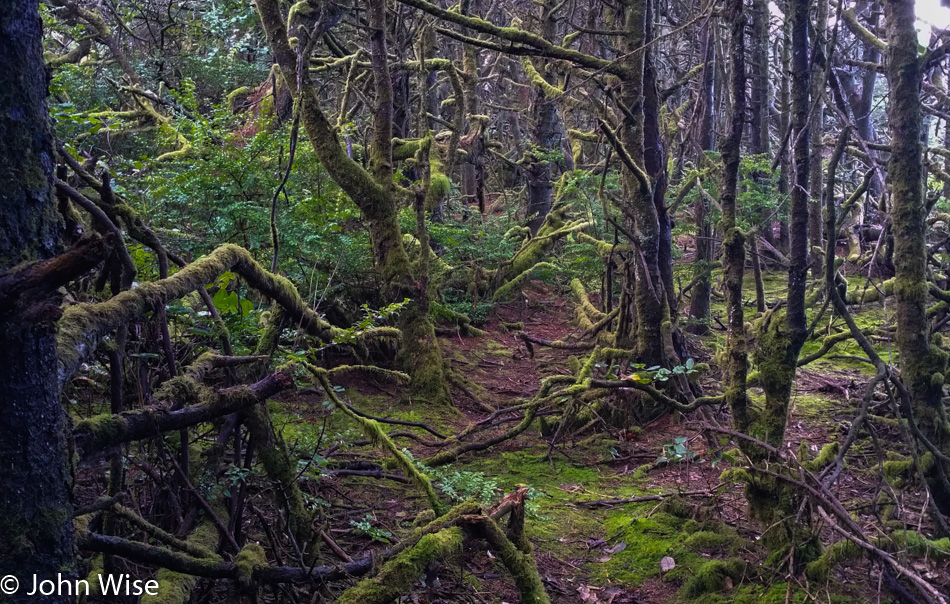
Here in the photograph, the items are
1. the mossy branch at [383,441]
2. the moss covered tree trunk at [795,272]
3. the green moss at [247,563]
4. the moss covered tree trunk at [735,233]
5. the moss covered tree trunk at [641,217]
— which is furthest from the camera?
the moss covered tree trunk at [641,217]

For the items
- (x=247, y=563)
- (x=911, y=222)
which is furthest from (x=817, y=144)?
(x=247, y=563)

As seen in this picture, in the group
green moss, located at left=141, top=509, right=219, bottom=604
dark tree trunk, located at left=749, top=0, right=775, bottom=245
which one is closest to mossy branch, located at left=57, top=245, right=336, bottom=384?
green moss, located at left=141, top=509, right=219, bottom=604

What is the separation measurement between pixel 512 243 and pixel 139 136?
6.44m

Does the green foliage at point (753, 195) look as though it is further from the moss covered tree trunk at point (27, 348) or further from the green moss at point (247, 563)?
the moss covered tree trunk at point (27, 348)

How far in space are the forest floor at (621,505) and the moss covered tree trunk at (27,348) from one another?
1.81 m

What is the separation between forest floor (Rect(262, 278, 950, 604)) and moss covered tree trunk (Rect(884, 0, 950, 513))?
67cm

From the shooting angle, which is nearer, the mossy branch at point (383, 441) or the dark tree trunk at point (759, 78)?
the mossy branch at point (383, 441)

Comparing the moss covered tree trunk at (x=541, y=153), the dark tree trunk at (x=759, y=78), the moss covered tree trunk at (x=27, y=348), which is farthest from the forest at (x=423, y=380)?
the dark tree trunk at (x=759, y=78)

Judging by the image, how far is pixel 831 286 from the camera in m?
3.65

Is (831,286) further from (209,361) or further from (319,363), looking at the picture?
(319,363)

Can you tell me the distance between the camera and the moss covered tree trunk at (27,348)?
65.0 inches

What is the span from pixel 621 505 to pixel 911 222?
8.98 ft

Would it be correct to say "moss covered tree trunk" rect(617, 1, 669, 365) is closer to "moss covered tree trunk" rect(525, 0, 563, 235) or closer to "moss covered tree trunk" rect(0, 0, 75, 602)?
"moss covered tree trunk" rect(0, 0, 75, 602)

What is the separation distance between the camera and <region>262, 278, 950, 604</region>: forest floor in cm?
363
